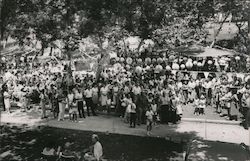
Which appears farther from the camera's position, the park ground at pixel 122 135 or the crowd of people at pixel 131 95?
the crowd of people at pixel 131 95

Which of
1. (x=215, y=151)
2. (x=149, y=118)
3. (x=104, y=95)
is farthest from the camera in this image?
(x=104, y=95)

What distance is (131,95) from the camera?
19172mm

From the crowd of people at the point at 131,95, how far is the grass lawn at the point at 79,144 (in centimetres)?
135

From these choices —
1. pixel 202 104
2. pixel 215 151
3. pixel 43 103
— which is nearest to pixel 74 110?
pixel 43 103

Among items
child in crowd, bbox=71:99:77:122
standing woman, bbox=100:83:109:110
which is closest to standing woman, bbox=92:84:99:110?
standing woman, bbox=100:83:109:110

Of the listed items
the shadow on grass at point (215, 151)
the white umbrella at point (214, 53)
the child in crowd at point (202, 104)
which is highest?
the white umbrella at point (214, 53)

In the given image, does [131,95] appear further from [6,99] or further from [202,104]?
[6,99]

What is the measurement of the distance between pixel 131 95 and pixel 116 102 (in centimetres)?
135

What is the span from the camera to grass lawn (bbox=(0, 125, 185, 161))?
15.1 meters

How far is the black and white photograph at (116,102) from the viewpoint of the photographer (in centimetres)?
1570

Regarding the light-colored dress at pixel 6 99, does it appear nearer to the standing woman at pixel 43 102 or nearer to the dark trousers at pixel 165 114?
the standing woman at pixel 43 102

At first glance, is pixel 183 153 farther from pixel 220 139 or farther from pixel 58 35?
pixel 58 35

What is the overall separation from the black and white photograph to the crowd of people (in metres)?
0.05

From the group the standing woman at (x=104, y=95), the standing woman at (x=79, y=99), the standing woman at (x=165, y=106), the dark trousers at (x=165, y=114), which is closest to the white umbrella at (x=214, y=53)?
the standing woman at (x=165, y=106)
